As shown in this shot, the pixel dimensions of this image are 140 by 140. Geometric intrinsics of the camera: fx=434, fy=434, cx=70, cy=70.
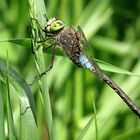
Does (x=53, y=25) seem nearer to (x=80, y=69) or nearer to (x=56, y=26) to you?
(x=56, y=26)

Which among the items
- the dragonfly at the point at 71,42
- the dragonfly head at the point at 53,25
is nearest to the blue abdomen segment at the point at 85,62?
the dragonfly at the point at 71,42

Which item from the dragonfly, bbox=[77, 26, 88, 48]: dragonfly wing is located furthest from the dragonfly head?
bbox=[77, 26, 88, 48]: dragonfly wing

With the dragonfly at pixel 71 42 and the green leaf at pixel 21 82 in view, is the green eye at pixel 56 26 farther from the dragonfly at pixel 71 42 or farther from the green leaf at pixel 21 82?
the green leaf at pixel 21 82

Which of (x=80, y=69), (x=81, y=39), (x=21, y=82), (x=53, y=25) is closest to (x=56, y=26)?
(x=53, y=25)

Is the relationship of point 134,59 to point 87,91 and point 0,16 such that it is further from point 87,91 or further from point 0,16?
point 0,16

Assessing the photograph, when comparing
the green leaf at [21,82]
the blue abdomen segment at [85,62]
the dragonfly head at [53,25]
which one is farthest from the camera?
the blue abdomen segment at [85,62]

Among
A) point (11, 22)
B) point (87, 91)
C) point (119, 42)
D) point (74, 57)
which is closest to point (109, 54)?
point (119, 42)

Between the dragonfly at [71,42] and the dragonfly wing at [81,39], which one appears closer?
the dragonfly at [71,42]

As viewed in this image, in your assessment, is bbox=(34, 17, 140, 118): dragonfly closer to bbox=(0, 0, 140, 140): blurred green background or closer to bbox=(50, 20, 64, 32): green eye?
bbox=(50, 20, 64, 32): green eye
